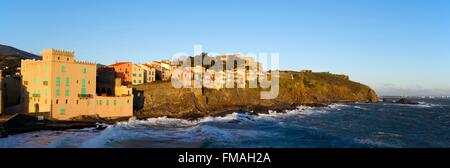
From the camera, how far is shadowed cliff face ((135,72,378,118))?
56.0 m

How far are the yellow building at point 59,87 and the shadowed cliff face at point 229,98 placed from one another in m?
7.90

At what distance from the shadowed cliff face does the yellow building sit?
7899mm

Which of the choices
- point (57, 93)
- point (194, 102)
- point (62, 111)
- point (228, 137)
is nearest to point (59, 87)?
point (57, 93)

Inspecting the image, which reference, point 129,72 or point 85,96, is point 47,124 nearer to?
point 85,96

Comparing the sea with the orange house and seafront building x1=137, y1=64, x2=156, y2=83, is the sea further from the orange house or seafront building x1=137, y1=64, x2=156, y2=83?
seafront building x1=137, y1=64, x2=156, y2=83

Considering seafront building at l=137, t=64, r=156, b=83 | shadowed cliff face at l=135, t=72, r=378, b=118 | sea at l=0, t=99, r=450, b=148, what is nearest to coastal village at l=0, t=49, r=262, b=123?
sea at l=0, t=99, r=450, b=148

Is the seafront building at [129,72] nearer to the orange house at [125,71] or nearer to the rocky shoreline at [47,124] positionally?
the orange house at [125,71]

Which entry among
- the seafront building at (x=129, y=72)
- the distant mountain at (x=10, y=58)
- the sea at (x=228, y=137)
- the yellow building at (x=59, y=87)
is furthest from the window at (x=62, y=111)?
the distant mountain at (x=10, y=58)

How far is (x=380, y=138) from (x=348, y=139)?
3.51 meters

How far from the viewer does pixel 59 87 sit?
4069 centimetres

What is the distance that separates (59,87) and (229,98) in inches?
1557
